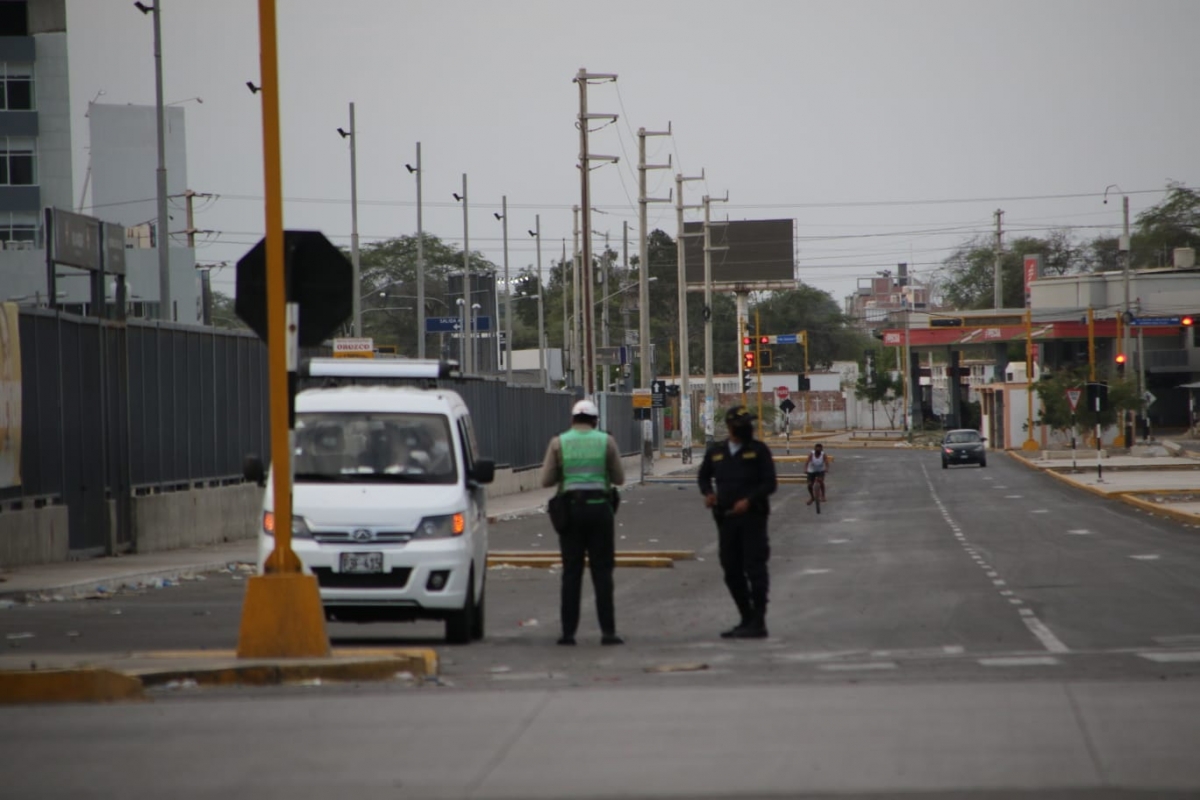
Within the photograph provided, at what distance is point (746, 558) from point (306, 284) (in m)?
4.57

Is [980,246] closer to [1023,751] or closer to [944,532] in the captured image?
[944,532]

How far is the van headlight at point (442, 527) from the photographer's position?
1289cm

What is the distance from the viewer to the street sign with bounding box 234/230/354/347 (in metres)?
11.0

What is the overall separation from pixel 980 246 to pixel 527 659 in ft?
514

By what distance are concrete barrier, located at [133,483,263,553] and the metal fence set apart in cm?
27

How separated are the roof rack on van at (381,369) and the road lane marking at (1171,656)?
6821 mm

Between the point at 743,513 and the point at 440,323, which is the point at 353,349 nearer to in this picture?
the point at 743,513

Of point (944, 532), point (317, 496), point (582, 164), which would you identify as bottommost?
point (944, 532)

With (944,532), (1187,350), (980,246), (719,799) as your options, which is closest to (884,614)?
(719,799)

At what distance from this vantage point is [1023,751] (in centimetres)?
752

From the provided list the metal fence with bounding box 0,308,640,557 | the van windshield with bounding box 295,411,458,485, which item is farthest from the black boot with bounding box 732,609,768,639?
the metal fence with bounding box 0,308,640,557

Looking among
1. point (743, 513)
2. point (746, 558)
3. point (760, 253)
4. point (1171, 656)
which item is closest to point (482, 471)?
point (743, 513)

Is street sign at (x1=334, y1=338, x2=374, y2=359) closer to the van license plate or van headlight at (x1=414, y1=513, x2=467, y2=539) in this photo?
van headlight at (x1=414, y1=513, x2=467, y2=539)

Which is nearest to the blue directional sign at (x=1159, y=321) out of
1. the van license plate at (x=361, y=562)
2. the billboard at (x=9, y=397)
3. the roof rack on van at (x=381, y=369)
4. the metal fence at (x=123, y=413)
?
the metal fence at (x=123, y=413)
